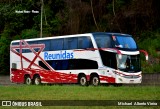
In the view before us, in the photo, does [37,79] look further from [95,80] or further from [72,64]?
[95,80]

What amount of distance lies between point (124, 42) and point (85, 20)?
65.4 ft

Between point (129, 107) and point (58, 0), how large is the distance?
149 ft

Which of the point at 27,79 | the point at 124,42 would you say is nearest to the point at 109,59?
the point at 124,42

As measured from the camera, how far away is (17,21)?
195 feet

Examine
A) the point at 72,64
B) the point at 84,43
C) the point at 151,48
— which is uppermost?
the point at 84,43

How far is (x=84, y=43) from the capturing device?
34750 millimetres

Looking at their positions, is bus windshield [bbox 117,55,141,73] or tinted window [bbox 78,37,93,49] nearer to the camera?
bus windshield [bbox 117,55,141,73]

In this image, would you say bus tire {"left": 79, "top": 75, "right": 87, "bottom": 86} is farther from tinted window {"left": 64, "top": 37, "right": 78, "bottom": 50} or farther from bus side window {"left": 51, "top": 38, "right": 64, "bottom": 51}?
bus side window {"left": 51, "top": 38, "right": 64, "bottom": 51}

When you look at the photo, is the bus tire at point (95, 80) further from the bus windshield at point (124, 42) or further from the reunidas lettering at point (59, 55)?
the bus windshield at point (124, 42)

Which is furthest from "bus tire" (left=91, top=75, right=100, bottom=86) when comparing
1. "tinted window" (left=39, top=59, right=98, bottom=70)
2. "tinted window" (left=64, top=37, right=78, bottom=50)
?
"tinted window" (left=64, top=37, right=78, bottom=50)

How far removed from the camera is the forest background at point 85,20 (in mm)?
47781

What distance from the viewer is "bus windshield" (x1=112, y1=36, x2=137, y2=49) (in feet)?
109

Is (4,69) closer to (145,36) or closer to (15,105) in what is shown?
(145,36)

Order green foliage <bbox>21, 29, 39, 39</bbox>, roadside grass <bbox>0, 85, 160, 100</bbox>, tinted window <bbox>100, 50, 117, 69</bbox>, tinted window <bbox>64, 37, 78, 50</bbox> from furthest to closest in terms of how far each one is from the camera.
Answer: green foliage <bbox>21, 29, 39, 39</bbox> → tinted window <bbox>64, 37, 78, 50</bbox> → tinted window <bbox>100, 50, 117, 69</bbox> → roadside grass <bbox>0, 85, 160, 100</bbox>
